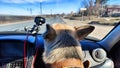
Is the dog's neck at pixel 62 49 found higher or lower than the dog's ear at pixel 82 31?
lower

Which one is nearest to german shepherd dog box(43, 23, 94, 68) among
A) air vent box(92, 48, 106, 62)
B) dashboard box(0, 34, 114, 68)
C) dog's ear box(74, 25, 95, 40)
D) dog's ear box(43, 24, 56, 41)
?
dog's ear box(43, 24, 56, 41)

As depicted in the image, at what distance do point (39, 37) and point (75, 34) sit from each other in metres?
1.20

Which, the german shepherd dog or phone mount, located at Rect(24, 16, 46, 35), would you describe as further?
phone mount, located at Rect(24, 16, 46, 35)

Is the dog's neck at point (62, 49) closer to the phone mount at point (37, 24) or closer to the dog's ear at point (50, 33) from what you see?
the dog's ear at point (50, 33)

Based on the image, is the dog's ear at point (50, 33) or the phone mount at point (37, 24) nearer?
the dog's ear at point (50, 33)

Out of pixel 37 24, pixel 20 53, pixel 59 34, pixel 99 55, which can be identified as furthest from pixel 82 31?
pixel 99 55

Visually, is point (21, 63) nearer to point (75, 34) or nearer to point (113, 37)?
point (75, 34)

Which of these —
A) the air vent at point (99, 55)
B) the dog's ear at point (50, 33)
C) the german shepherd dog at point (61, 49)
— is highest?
the dog's ear at point (50, 33)

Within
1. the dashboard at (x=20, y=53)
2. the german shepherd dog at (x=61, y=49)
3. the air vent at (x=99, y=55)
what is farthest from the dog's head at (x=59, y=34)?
the air vent at (x=99, y=55)

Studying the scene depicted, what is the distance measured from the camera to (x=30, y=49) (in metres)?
2.99

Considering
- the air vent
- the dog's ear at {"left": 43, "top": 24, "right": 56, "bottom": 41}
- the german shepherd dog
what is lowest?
the air vent

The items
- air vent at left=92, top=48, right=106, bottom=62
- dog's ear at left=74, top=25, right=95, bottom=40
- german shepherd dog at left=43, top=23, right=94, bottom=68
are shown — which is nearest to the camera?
german shepherd dog at left=43, top=23, right=94, bottom=68

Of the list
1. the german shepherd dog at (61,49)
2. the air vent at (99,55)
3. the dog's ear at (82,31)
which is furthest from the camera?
the air vent at (99,55)

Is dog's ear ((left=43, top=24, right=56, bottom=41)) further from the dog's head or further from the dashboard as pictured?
the dashboard
